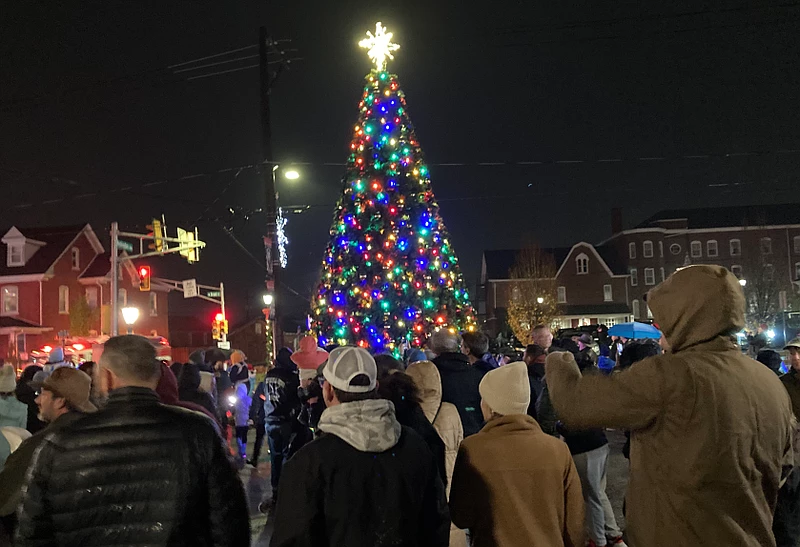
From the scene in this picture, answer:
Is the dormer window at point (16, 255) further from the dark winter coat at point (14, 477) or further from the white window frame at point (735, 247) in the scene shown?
the white window frame at point (735, 247)

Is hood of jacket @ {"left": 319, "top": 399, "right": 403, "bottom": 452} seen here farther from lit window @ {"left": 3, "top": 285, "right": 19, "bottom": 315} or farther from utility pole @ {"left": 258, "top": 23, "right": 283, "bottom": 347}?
lit window @ {"left": 3, "top": 285, "right": 19, "bottom": 315}

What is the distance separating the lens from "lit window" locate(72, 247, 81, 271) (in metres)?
45.0

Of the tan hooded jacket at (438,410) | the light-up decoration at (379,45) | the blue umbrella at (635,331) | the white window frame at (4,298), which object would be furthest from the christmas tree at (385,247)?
the white window frame at (4,298)

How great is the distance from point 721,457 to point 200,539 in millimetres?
2282

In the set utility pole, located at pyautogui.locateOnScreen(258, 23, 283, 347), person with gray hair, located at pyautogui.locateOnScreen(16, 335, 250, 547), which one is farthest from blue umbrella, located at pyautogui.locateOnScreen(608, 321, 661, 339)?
person with gray hair, located at pyautogui.locateOnScreen(16, 335, 250, 547)

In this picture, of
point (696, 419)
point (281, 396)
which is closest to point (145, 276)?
point (281, 396)

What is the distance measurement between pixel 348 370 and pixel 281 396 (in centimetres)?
593

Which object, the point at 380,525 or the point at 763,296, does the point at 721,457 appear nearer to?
the point at 380,525

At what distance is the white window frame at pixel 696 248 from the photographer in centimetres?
6316

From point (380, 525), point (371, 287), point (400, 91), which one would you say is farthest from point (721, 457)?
point (400, 91)

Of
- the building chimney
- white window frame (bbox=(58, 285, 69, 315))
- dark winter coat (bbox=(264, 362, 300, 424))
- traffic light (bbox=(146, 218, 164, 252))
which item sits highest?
the building chimney

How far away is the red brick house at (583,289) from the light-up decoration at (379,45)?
4433cm

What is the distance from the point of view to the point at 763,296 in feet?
179

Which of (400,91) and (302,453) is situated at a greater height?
(400,91)
